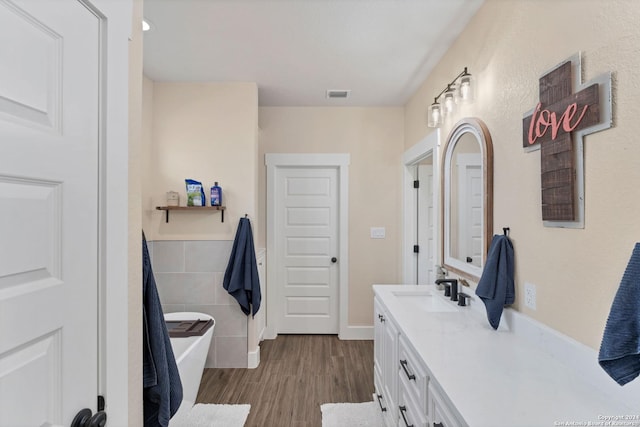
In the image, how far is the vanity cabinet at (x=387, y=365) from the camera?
5.77 feet

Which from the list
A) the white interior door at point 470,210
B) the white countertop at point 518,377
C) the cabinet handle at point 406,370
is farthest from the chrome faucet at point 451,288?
the cabinet handle at point 406,370

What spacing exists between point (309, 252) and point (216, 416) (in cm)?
182

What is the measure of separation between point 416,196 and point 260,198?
5.58ft

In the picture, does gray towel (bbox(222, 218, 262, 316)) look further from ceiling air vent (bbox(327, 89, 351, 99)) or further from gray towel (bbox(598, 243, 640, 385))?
gray towel (bbox(598, 243, 640, 385))

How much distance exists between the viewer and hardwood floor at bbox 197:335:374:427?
2256mm

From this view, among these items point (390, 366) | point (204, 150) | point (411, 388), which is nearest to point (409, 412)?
point (411, 388)

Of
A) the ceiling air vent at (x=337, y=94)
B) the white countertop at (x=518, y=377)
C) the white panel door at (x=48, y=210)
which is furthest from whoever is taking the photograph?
the ceiling air vent at (x=337, y=94)

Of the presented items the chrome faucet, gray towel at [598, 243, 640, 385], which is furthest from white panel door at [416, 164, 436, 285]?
gray towel at [598, 243, 640, 385]

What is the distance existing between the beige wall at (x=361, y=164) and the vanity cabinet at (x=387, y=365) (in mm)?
1247

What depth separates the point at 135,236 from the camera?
1005 millimetres

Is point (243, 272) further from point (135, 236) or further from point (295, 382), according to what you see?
point (135, 236)

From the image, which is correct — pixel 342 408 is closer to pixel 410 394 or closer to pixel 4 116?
pixel 410 394

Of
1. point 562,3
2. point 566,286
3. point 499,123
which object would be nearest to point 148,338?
point 566,286

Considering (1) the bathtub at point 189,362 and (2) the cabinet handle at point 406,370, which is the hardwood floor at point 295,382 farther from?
(2) the cabinet handle at point 406,370
